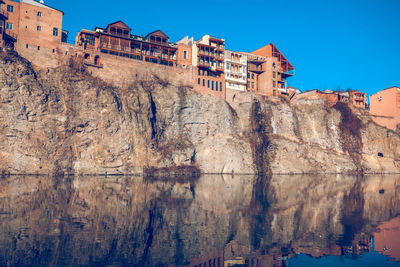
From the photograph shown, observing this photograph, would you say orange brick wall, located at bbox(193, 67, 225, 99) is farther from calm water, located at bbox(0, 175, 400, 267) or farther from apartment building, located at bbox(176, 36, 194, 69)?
calm water, located at bbox(0, 175, 400, 267)

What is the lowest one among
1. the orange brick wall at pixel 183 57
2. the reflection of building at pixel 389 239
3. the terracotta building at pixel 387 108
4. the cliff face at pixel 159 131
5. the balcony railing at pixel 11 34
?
the reflection of building at pixel 389 239

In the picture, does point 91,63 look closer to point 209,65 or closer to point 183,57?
point 183,57

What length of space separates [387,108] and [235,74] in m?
47.5

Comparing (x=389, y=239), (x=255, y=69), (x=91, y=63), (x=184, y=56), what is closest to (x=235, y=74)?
(x=255, y=69)

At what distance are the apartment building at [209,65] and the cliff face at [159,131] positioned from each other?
326 cm

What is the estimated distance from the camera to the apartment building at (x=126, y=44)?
70312 mm

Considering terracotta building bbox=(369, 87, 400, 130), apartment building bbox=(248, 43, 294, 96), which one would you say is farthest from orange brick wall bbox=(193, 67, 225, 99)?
terracotta building bbox=(369, 87, 400, 130)

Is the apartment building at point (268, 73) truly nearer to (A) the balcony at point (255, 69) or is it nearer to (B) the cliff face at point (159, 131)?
(A) the balcony at point (255, 69)

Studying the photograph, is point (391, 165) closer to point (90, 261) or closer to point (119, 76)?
point (119, 76)

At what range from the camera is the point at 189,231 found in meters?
19.7

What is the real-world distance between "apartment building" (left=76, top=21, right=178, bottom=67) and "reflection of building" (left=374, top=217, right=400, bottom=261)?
5969 cm

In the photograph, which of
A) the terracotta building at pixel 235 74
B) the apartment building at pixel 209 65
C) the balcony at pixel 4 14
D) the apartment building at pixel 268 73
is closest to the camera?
the balcony at pixel 4 14

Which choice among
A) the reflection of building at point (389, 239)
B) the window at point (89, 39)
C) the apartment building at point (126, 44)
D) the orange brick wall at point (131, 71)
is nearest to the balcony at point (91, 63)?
the orange brick wall at point (131, 71)

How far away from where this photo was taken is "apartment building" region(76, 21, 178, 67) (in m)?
70.3
